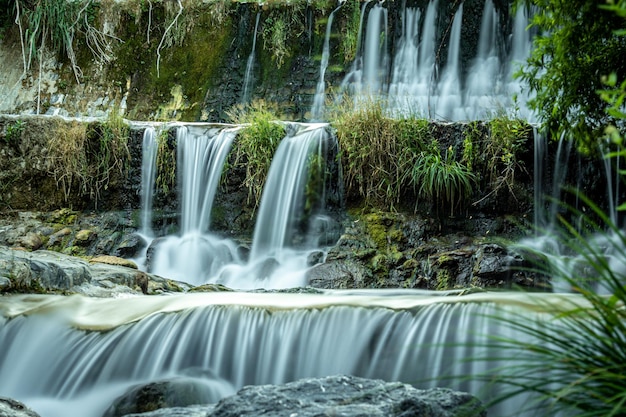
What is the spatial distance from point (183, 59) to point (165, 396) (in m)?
10.1

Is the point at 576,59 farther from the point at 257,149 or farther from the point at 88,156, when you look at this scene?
the point at 88,156

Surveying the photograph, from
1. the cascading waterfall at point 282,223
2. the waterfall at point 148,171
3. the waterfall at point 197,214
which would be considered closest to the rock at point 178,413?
the cascading waterfall at point 282,223

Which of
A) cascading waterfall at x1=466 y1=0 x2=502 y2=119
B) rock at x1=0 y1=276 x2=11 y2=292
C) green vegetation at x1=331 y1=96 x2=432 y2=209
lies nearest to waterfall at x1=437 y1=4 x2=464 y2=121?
cascading waterfall at x1=466 y1=0 x2=502 y2=119

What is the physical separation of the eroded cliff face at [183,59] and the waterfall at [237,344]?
289 inches

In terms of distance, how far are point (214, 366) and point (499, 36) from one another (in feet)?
27.8

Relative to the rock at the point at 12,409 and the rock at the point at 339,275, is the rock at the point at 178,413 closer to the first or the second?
the rock at the point at 12,409

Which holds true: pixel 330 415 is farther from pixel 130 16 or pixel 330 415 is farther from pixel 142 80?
pixel 130 16

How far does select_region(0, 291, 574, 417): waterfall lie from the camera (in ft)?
14.2

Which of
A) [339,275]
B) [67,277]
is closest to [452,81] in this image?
[339,275]

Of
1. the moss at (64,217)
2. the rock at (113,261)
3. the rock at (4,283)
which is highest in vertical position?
the moss at (64,217)

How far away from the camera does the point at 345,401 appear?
254cm

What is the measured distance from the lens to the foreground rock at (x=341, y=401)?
2.42m

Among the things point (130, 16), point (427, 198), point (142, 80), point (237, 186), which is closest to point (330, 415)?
point (427, 198)

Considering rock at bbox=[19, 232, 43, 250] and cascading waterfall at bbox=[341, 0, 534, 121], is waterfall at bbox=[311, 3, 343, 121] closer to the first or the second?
cascading waterfall at bbox=[341, 0, 534, 121]
